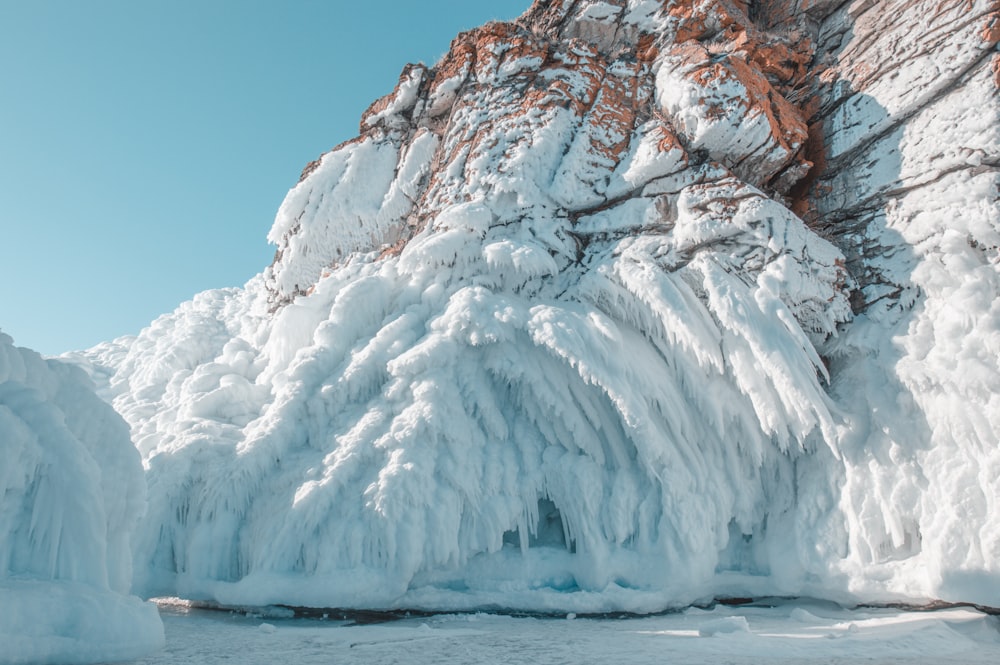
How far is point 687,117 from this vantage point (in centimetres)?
1334

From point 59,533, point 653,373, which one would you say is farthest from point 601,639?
point 59,533

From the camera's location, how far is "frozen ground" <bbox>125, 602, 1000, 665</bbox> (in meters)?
6.76

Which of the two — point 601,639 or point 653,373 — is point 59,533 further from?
point 653,373

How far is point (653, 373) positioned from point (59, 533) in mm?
8880

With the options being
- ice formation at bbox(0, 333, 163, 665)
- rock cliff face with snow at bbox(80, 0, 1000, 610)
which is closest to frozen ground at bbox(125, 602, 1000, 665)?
rock cliff face with snow at bbox(80, 0, 1000, 610)

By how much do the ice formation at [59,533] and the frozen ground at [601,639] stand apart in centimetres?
60

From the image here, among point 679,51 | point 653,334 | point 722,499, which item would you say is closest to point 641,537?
point 722,499

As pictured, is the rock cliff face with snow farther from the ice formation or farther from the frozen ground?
the ice formation

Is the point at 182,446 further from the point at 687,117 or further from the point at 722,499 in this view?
the point at 687,117

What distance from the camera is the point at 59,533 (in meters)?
5.78

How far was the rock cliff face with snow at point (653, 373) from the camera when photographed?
9.59m

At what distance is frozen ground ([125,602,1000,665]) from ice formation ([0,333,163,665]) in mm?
604

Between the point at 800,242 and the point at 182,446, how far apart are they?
11.8 m

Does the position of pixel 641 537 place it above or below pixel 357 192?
below
